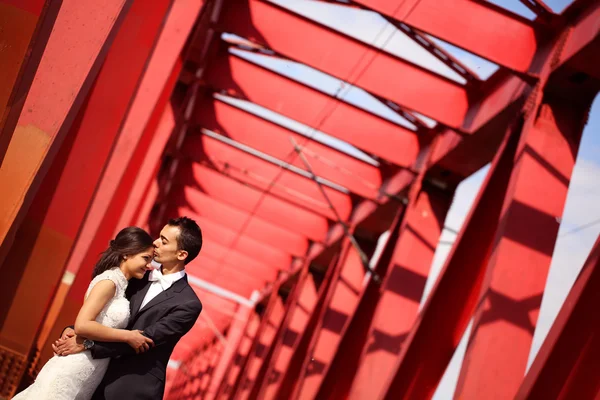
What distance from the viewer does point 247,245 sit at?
25.0 m

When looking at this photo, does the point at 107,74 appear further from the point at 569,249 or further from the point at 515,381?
the point at 569,249

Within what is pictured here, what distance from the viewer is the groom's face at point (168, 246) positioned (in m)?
4.16

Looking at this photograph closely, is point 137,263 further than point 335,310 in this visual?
No

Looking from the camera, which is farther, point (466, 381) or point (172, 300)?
point (466, 381)

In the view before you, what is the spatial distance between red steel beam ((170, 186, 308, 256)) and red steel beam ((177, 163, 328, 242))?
1.43 meters

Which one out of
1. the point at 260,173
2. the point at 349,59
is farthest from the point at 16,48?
the point at 260,173

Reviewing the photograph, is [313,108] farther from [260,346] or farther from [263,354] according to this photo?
[260,346]

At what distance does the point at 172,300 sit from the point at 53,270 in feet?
16.6

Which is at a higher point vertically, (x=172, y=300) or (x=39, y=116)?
(x=39, y=116)

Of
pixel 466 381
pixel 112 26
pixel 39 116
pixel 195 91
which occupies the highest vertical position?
pixel 195 91

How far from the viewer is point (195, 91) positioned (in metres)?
15.3

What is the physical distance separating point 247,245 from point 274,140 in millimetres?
9010

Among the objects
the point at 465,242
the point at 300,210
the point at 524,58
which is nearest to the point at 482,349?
the point at 465,242

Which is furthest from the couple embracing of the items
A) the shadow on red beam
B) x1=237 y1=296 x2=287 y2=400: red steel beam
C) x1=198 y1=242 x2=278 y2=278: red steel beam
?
the shadow on red beam
